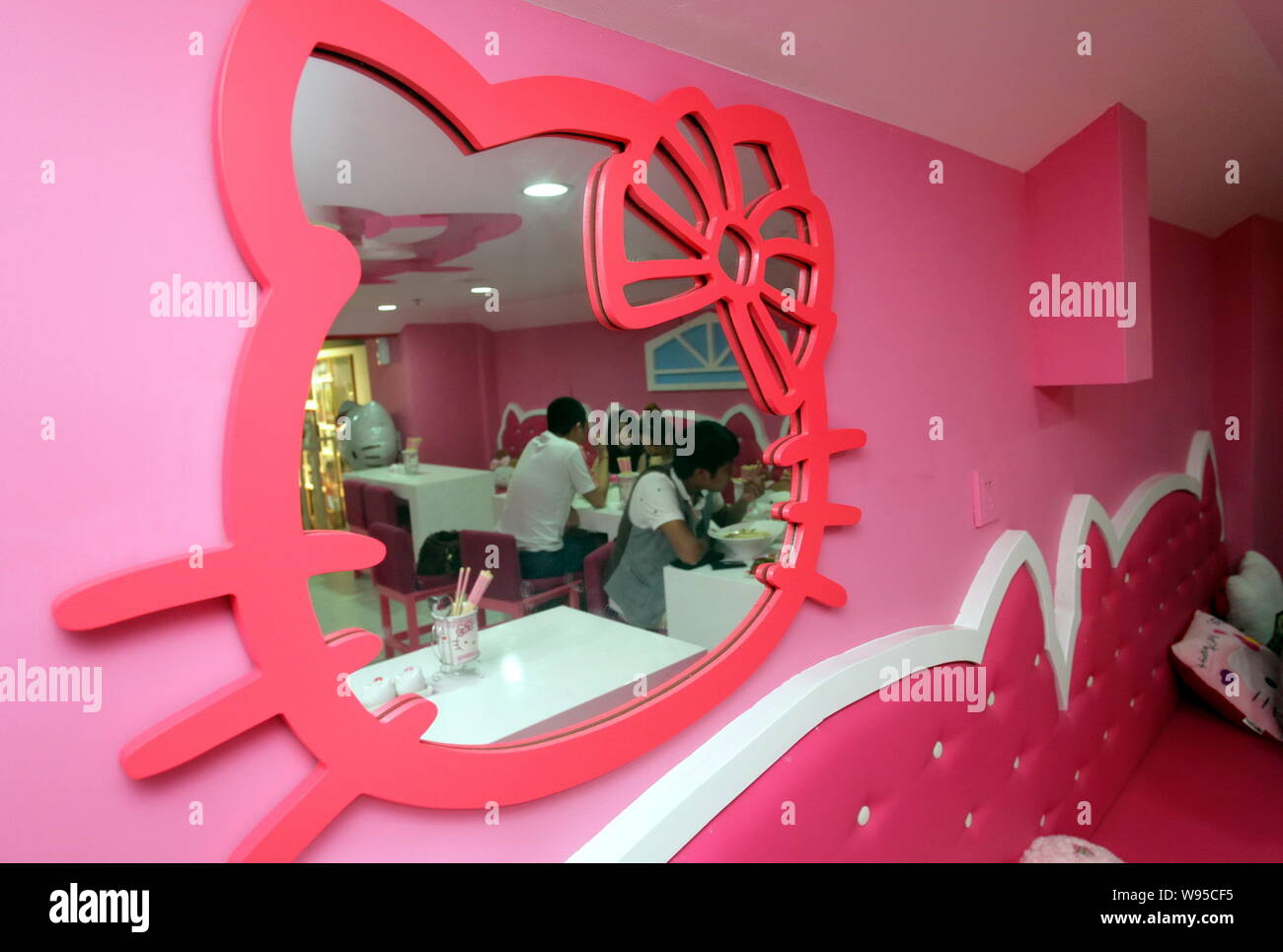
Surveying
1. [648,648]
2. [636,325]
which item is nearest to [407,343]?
[636,325]

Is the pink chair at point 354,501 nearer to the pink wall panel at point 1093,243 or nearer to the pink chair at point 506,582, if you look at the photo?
the pink chair at point 506,582

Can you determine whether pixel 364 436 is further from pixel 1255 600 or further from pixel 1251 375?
pixel 1251 375

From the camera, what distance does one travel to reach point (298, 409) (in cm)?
75

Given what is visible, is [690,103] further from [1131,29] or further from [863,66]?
[1131,29]

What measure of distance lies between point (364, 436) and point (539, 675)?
15.3 inches

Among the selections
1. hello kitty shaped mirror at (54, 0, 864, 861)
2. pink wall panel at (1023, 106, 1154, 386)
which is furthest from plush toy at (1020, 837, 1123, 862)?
hello kitty shaped mirror at (54, 0, 864, 861)

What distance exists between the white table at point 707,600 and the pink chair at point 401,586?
1.31ft

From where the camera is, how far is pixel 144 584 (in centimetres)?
66

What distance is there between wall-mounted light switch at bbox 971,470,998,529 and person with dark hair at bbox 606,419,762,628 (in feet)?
2.33

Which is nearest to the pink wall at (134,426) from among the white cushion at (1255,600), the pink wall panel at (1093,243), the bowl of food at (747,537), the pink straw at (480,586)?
the pink straw at (480,586)

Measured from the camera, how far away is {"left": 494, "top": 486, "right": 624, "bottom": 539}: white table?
104 cm

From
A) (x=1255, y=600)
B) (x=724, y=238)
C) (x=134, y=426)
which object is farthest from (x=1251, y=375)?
(x=134, y=426)

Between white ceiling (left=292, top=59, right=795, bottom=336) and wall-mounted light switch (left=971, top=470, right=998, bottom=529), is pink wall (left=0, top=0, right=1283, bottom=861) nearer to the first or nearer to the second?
white ceiling (left=292, top=59, right=795, bottom=336)

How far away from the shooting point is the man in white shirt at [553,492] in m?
0.95
